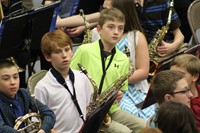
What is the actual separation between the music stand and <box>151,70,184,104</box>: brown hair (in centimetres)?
110

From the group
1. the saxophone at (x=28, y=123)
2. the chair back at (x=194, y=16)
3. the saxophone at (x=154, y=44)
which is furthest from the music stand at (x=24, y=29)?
the chair back at (x=194, y=16)

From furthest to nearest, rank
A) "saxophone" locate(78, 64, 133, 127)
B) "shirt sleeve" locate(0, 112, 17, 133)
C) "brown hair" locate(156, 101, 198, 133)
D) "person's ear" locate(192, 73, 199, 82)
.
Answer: "person's ear" locate(192, 73, 199, 82) → "saxophone" locate(78, 64, 133, 127) → "shirt sleeve" locate(0, 112, 17, 133) → "brown hair" locate(156, 101, 198, 133)

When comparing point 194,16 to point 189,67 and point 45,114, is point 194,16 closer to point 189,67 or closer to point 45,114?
point 189,67

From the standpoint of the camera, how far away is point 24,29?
4.14 m

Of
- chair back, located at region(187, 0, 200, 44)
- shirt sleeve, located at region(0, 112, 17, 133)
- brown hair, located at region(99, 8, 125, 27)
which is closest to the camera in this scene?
shirt sleeve, located at region(0, 112, 17, 133)

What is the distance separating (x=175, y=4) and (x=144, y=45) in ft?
4.84

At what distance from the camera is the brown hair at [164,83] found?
351 centimetres

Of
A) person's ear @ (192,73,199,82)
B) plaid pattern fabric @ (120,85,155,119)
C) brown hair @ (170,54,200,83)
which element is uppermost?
brown hair @ (170,54,200,83)

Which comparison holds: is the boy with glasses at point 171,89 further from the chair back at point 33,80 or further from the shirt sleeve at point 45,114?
the chair back at point 33,80

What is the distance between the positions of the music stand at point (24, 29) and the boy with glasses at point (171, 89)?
43.7 inches

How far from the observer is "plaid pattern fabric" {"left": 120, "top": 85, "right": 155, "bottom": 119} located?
14.1 feet

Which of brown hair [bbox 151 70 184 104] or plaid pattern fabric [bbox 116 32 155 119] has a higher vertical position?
brown hair [bbox 151 70 184 104]

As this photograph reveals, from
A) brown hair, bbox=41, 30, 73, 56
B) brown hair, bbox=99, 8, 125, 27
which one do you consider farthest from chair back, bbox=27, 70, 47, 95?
brown hair, bbox=99, 8, 125, 27

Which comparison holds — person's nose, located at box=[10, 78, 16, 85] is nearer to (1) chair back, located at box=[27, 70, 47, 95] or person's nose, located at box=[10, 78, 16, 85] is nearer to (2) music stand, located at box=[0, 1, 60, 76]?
(1) chair back, located at box=[27, 70, 47, 95]
